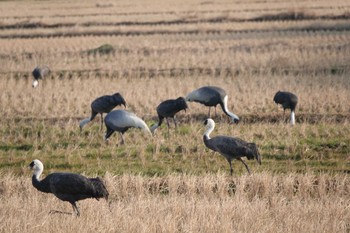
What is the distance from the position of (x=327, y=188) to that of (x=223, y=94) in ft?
15.9

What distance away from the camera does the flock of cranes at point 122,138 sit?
8.32 m

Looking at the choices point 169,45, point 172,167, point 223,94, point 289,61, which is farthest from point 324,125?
point 169,45

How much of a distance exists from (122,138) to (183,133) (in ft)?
4.44

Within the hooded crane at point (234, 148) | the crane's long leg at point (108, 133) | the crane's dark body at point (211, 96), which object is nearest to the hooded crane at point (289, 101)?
the crane's dark body at point (211, 96)

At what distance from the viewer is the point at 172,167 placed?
11.3 m

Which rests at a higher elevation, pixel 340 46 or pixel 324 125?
pixel 340 46

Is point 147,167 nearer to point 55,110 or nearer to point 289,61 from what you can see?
point 55,110

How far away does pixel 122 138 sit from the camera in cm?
1309

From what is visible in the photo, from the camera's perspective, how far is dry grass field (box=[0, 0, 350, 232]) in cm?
832

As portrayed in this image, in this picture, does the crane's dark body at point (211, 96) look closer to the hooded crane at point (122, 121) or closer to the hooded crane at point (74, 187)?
the hooded crane at point (122, 121)

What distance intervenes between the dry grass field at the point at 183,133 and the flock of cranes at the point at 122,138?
0.28 meters

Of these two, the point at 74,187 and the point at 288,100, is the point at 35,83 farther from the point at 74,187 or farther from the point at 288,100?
the point at 74,187

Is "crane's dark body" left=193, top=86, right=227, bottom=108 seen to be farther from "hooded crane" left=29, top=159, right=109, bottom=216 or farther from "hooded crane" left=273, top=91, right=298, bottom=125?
"hooded crane" left=29, top=159, right=109, bottom=216

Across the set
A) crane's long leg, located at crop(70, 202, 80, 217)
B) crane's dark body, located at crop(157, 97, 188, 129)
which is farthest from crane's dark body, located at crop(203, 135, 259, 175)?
crane's long leg, located at crop(70, 202, 80, 217)
